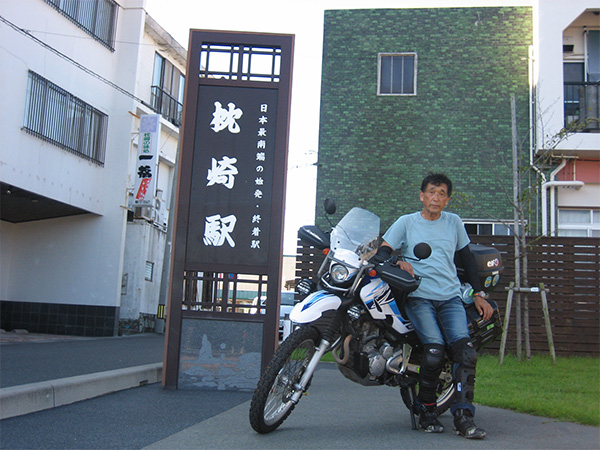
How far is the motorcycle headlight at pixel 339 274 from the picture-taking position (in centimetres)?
409

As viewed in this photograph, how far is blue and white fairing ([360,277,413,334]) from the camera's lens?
13.6 feet

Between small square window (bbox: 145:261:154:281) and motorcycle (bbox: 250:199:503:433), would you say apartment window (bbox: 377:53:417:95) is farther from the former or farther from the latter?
motorcycle (bbox: 250:199:503:433)

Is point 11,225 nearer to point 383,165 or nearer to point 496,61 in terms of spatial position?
point 383,165

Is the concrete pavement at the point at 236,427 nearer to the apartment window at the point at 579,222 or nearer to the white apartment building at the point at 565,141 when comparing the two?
the white apartment building at the point at 565,141

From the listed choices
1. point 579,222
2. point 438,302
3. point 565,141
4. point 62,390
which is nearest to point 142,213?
point 565,141

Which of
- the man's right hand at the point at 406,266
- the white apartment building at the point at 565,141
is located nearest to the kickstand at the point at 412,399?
the man's right hand at the point at 406,266

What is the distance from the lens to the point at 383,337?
4.38m

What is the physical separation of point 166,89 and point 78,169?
5.69 m

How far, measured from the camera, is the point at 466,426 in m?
4.10

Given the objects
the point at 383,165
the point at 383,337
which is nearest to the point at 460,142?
the point at 383,165

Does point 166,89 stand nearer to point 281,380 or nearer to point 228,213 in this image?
point 228,213

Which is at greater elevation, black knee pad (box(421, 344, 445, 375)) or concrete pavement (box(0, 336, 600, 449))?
black knee pad (box(421, 344, 445, 375))

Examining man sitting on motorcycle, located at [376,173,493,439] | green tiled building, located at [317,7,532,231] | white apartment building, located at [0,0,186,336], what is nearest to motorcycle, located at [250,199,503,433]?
man sitting on motorcycle, located at [376,173,493,439]

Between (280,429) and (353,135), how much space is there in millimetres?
11458
